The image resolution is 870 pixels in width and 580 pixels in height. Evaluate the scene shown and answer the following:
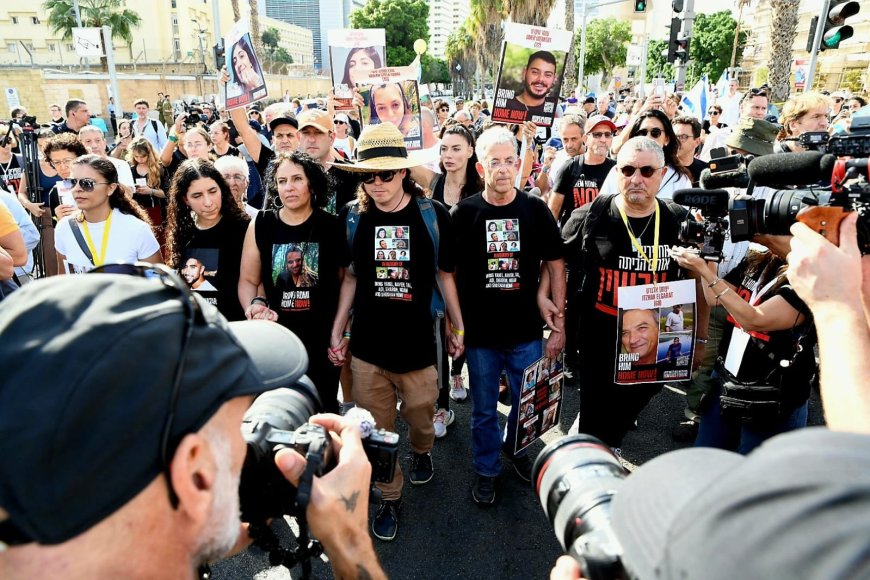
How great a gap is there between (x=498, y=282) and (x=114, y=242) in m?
2.35

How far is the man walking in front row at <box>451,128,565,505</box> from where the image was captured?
3064 millimetres

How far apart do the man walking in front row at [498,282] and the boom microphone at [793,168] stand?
55.1 inches

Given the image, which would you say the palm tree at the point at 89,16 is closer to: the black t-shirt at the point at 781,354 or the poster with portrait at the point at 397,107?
the poster with portrait at the point at 397,107

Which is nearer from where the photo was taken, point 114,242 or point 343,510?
point 343,510

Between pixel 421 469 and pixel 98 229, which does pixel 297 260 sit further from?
pixel 421 469

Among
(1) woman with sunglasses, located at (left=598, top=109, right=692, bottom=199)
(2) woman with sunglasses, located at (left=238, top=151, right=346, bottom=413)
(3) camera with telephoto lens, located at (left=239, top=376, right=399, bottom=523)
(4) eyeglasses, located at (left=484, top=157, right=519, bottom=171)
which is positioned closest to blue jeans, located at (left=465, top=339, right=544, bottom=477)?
(2) woman with sunglasses, located at (left=238, top=151, right=346, bottom=413)

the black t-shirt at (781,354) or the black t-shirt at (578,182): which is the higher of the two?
the black t-shirt at (578,182)

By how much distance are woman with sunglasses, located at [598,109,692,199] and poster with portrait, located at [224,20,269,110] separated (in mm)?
3410

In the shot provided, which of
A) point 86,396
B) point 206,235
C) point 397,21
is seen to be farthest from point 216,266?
point 397,21

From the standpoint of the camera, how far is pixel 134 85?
3678 centimetres

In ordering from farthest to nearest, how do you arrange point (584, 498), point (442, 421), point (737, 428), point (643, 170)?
point (442, 421), point (643, 170), point (737, 428), point (584, 498)

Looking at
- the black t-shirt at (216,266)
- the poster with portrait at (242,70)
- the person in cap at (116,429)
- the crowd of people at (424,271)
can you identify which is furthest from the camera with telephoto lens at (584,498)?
the poster with portrait at (242,70)

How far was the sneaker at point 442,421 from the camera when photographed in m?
3.81

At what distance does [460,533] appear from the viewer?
293 centimetres
